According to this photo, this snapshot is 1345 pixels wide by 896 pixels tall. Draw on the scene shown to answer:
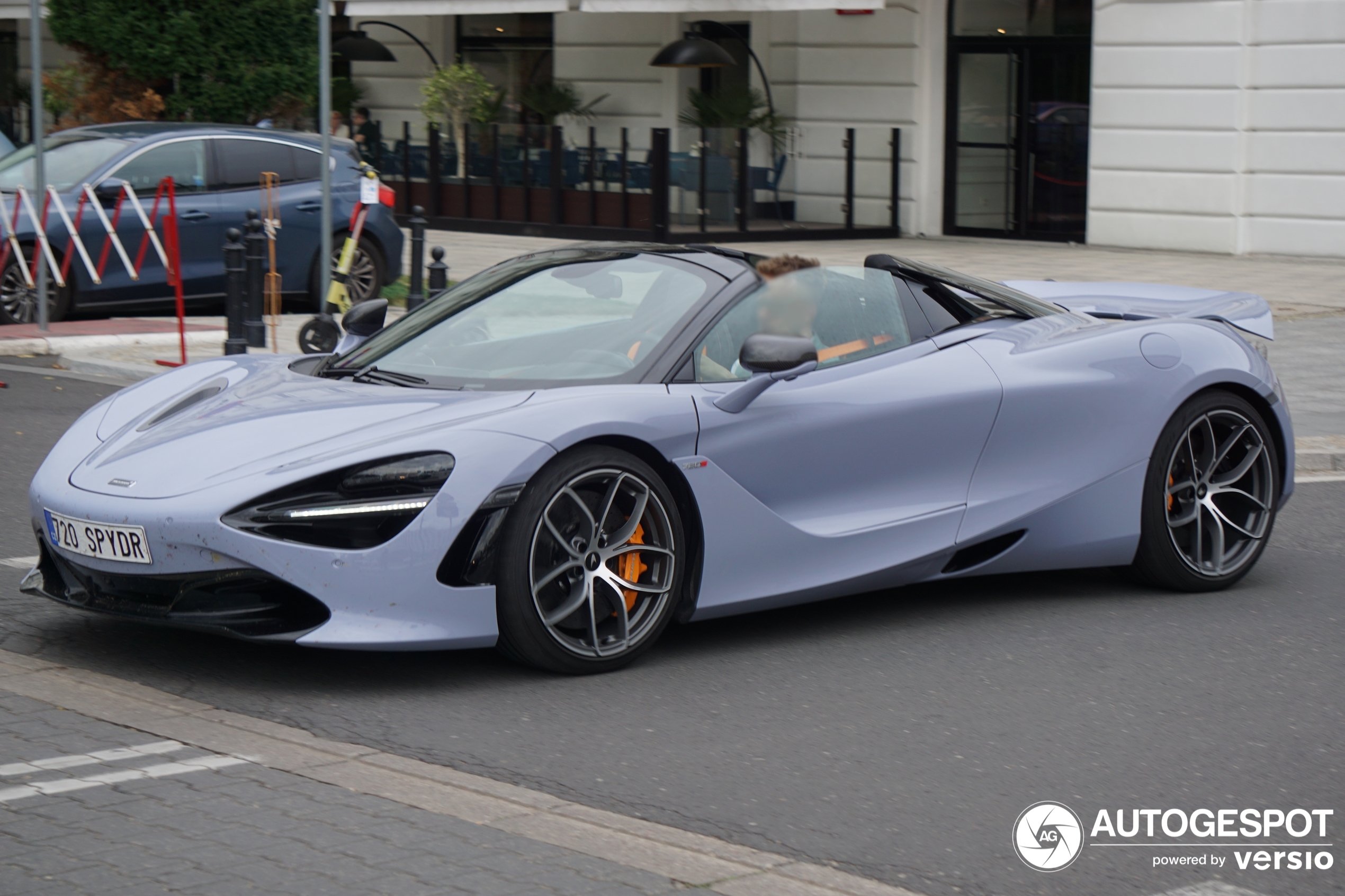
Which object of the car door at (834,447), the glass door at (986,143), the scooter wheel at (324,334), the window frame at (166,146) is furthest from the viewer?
the glass door at (986,143)

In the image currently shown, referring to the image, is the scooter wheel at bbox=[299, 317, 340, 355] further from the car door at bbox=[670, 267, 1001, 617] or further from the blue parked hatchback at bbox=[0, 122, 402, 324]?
the blue parked hatchback at bbox=[0, 122, 402, 324]

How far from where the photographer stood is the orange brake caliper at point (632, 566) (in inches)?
201

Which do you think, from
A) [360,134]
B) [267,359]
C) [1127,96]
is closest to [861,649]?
[267,359]

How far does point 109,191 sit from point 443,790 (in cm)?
1084

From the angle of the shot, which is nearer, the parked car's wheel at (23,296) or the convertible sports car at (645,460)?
the convertible sports car at (645,460)

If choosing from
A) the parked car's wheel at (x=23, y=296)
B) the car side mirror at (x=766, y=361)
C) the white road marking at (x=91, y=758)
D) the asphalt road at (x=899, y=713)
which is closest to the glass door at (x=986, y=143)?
the parked car's wheel at (x=23, y=296)

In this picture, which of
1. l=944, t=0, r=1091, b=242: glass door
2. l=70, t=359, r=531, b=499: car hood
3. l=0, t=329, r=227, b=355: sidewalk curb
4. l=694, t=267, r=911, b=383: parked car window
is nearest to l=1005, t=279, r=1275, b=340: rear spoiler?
l=694, t=267, r=911, b=383: parked car window

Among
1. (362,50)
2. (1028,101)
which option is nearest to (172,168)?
(1028,101)

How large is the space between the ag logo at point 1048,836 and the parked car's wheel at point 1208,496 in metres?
2.29

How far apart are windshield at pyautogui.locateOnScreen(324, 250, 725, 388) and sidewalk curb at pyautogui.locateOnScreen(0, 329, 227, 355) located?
705cm

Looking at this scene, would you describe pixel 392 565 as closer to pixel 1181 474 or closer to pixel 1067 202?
pixel 1181 474

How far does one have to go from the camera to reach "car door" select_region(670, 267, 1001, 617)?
5293 mm

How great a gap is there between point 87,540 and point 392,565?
3.09 feet

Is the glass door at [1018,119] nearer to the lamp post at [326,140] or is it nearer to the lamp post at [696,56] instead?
the lamp post at [696,56]
